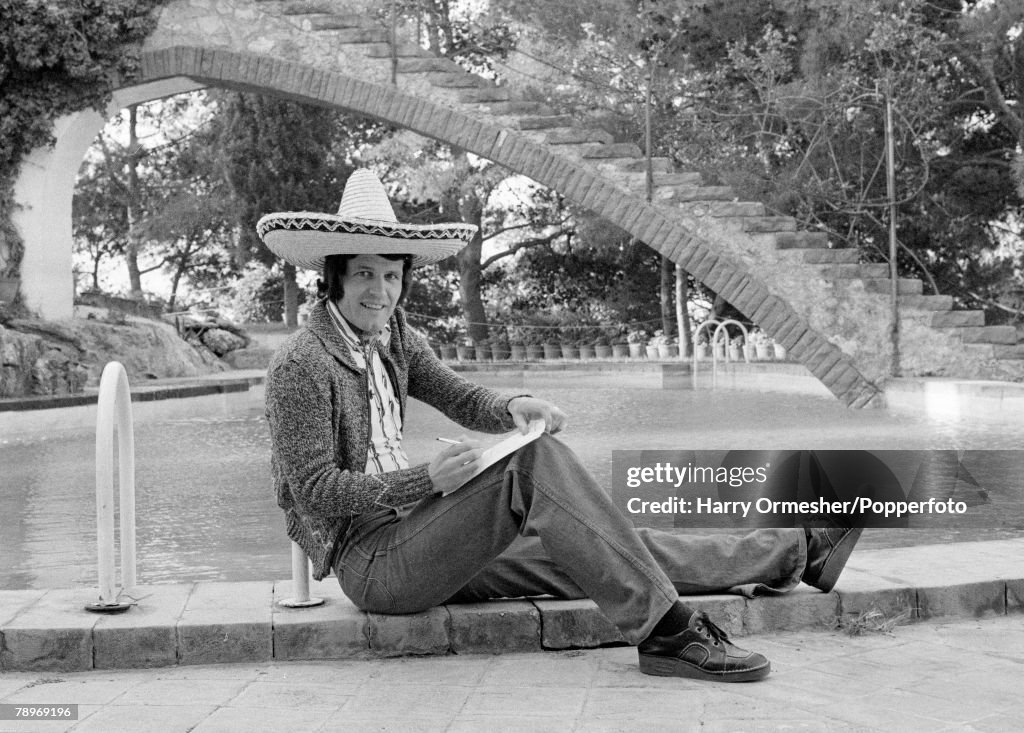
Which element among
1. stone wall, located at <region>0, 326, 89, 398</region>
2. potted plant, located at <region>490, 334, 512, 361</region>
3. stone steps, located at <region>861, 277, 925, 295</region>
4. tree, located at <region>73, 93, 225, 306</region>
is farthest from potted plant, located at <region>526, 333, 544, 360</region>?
stone wall, located at <region>0, 326, 89, 398</region>

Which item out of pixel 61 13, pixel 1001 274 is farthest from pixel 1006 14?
pixel 61 13

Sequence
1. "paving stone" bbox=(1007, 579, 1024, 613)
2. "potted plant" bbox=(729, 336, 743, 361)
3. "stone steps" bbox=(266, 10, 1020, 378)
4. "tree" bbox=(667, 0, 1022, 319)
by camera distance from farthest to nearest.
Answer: "potted plant" bbox=(729, 336, 743, 361), "tree" bbox=(667, 0, 1022, 319), "stone steps" bbox=(266, 10, 1020, 378), "paving stone" bbox=(1007, 579, 1024, 613)

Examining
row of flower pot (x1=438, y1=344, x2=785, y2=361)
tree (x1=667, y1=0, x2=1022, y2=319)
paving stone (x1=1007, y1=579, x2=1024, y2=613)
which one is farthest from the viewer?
row of flower pot (x1=438, y1=344, x2=785, y2=361)

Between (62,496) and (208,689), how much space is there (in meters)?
3.29

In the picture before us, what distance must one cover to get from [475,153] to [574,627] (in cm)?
906

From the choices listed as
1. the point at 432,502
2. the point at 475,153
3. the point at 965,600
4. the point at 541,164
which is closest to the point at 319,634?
the point at 432,502

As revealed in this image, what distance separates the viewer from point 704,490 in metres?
3.06

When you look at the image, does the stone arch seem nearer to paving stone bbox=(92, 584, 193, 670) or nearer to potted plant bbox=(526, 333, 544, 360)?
paving stone bbox=(92, 584, 193, 670)

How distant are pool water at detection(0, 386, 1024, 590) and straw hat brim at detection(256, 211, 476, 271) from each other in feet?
4.36

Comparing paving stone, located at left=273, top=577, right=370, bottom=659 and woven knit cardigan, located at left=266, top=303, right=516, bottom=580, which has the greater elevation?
woven knit cardigan, located at left=266, top=303, right=516, bottom=580

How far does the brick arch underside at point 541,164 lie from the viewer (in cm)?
1054

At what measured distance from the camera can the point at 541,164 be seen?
1136 centimetres

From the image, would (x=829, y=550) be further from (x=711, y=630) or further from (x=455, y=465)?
(x=455, y=465)

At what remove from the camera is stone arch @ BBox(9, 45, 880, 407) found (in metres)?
10.6
